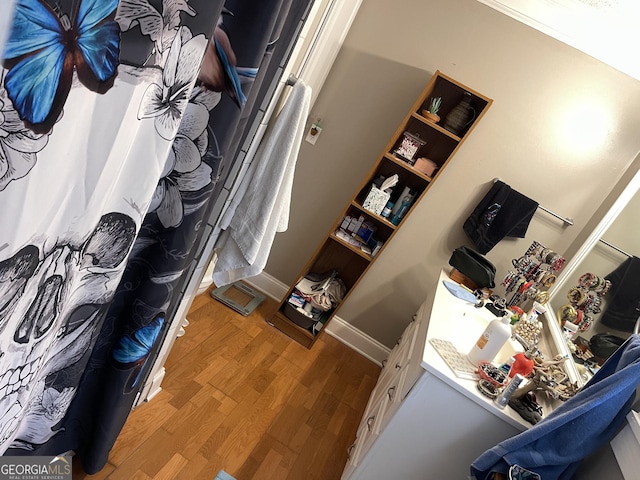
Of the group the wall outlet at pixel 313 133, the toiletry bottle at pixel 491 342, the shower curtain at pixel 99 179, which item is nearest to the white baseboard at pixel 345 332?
the wall outlet at pixel 313 133

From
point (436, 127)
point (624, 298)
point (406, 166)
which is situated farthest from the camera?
point (406, 166)

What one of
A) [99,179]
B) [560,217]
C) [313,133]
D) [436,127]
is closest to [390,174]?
[436,127]

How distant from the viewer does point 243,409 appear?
2.07 metres

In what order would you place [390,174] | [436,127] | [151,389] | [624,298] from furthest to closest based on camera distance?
1. [390,174]
2. [436,127]
3. [151,389]
4. [624,298]

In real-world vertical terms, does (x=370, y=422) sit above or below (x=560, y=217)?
below

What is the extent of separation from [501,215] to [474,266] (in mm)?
349

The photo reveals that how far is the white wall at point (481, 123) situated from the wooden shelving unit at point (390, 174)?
9 centimetres

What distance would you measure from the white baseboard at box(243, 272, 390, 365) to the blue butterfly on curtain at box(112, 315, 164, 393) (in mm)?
1731

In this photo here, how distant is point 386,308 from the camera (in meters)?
2.96

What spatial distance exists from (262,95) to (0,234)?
856mm

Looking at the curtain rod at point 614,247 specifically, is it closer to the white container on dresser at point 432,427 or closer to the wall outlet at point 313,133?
the white container on dresser at point 432,427

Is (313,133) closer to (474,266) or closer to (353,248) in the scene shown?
(353,248)

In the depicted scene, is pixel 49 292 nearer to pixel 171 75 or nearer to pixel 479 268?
pixel 171 75

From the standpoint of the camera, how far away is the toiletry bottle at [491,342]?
1571 millimetres
